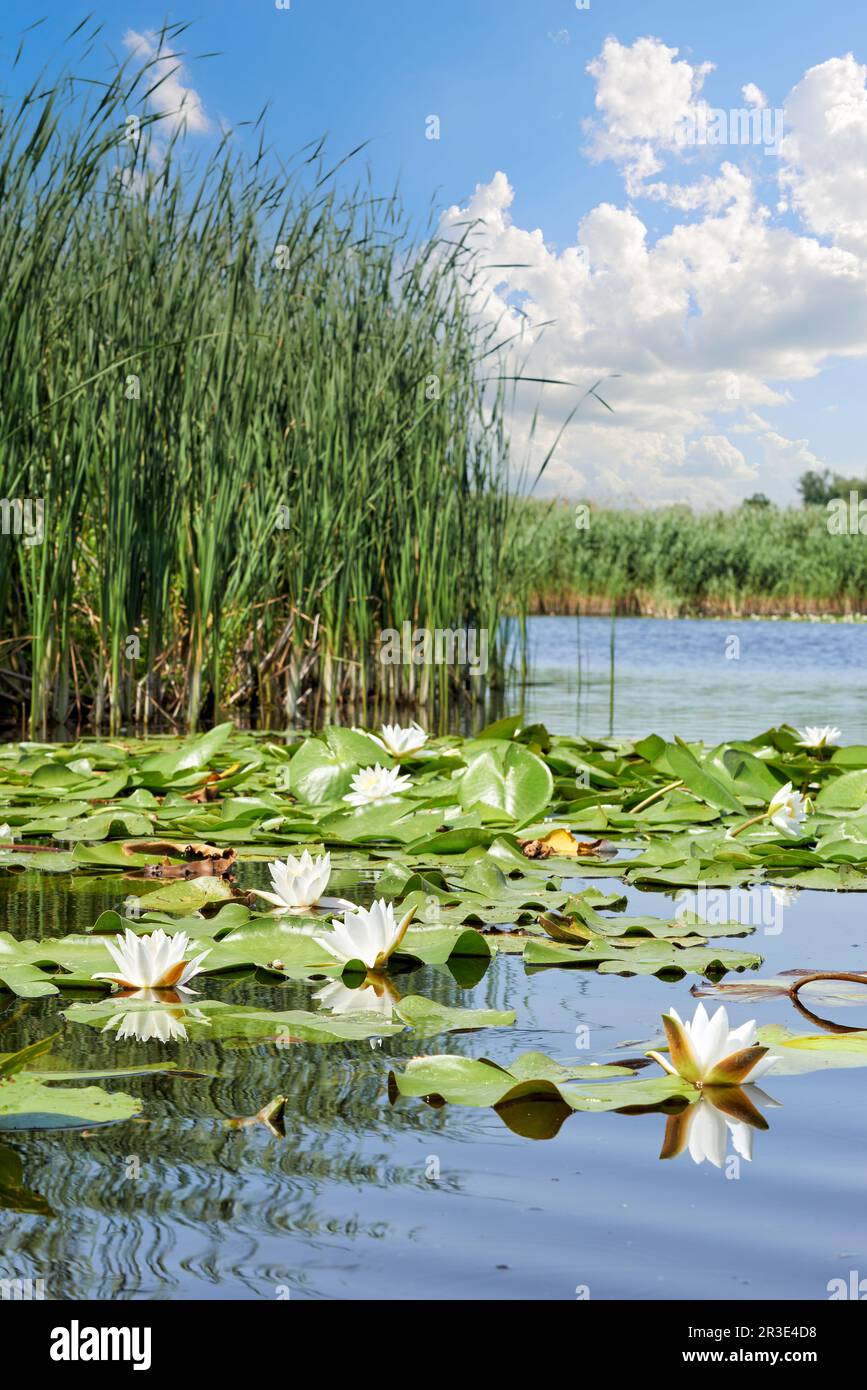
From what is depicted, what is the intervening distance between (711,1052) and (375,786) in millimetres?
1701

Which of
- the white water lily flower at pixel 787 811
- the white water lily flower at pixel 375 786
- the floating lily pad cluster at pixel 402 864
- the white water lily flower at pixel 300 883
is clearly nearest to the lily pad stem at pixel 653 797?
the floating lily pad cluster at pixel 402 864

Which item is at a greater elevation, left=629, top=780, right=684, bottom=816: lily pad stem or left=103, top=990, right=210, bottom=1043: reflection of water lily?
left=629, top=780, right=684, bottom=816: lily pad stem

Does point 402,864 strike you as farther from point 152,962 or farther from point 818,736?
point 818,736

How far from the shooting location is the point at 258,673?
554 cm

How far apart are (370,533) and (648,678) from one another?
4.06 meters

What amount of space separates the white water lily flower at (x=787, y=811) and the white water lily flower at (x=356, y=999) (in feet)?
4.04

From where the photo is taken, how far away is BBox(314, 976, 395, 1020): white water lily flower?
1.51 metres

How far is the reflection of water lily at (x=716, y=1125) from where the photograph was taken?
1081mm

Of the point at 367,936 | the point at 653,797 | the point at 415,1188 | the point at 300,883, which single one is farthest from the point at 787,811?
the point at 415,1188

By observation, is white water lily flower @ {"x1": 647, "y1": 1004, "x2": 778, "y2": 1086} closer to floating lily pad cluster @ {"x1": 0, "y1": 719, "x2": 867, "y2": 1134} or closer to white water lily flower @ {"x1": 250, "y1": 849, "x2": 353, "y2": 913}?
floating lily pad cluster @ {"x1": 0, "y1": 719, "x2": 867, "y2": 1134}

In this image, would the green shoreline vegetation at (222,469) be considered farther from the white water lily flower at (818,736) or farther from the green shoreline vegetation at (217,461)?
the white water lily flower at (818,736)

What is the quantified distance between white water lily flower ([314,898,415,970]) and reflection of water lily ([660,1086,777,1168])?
20.3 inches

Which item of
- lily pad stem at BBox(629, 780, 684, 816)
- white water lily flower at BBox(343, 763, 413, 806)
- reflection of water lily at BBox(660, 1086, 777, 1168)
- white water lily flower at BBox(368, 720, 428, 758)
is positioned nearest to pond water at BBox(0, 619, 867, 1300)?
reflection of water lily at BBox(660, 1086, 777, 1168)

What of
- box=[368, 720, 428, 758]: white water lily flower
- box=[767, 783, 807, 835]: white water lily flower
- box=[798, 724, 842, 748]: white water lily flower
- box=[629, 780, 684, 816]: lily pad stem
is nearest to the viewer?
box=[767, 783, 807, 835]: white water lily flower
